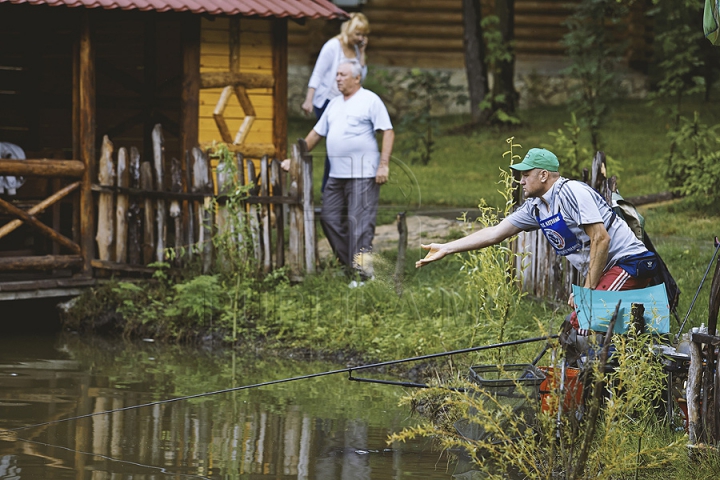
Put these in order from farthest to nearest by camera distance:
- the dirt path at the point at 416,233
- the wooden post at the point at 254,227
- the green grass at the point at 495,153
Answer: the green grass at the point at 495,153
the dirt path at the point at 416,233
the wooden post at the point at 254,227

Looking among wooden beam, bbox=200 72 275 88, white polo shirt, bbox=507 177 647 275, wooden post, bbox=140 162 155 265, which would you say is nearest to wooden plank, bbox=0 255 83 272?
wooden post, bbox=140 162 155 265

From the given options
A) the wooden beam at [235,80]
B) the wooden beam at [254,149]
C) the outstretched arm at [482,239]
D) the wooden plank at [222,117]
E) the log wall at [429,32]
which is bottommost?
the outstretched arm at [482,239]

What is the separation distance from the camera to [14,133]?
1384 centimetres

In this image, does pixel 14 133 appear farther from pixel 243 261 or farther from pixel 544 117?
pixel 544 117

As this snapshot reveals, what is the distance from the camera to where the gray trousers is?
9.91 meters

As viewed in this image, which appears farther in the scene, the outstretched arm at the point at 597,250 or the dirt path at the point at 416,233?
the dirt path at the point at 416,233

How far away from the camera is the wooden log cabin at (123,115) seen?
32.4ft

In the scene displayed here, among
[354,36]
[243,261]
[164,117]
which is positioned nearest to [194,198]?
[243,261]

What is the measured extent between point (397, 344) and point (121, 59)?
7.41 metres

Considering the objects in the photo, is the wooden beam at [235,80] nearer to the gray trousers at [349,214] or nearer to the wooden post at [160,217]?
the wooden post at [160,217]

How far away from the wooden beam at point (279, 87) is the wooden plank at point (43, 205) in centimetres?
254

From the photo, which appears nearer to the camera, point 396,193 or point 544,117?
point 396,193

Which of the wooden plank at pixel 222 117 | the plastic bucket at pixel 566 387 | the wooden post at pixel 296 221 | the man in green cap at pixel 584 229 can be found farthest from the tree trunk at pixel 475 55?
the plastic bucket at pixel 566 387

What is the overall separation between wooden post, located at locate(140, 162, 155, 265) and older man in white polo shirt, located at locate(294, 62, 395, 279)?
1.64 m
